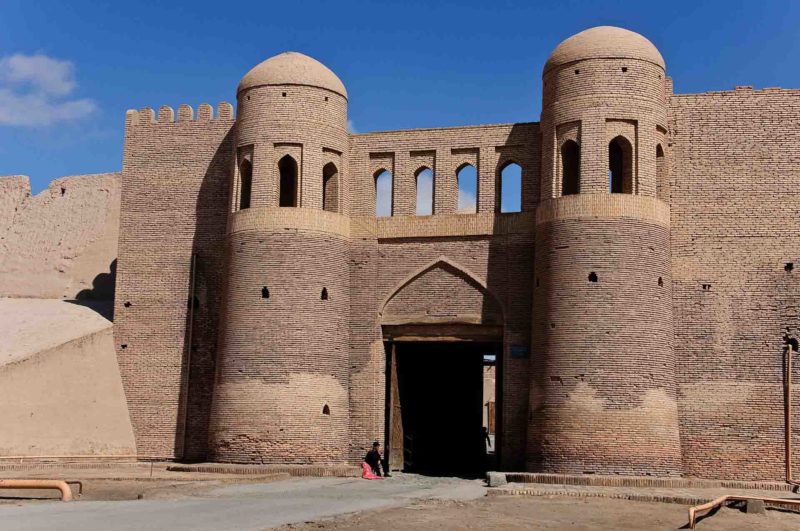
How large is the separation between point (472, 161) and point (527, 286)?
263 centimetres

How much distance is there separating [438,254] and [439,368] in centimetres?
388

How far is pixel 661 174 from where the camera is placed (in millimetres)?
20031

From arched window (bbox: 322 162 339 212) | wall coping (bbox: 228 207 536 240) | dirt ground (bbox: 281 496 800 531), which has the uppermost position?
arched window (bbox: 322 162 339 212)

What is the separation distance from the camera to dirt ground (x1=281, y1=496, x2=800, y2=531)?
12.2m

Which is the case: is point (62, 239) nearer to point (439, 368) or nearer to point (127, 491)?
point (439, 368)

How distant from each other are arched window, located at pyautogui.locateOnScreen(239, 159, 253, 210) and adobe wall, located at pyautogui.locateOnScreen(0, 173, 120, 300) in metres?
6.45

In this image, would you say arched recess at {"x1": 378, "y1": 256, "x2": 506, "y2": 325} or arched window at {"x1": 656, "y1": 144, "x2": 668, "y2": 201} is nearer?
arched window at {"x1": 656, "y1": 144, "x2": 668, "y2": 201}

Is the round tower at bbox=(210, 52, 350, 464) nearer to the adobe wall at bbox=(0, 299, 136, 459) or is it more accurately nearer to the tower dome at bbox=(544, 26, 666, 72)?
the adobe wall at bbox=(0, 299, 136, 459)

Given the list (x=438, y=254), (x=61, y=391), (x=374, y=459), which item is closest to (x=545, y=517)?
(x=374, y=459)

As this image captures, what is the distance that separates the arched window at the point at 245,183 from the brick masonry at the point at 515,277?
13cm

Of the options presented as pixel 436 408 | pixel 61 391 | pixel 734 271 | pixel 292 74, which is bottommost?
pixel 436 408

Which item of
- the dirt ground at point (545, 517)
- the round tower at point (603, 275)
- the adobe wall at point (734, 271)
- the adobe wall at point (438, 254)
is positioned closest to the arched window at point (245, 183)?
the adobe wall at point (438, 254)

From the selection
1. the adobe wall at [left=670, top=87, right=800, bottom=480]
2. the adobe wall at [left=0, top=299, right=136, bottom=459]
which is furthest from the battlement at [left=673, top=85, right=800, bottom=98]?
the adobe wall at [left=0, top=299, right=136, bottom=459]

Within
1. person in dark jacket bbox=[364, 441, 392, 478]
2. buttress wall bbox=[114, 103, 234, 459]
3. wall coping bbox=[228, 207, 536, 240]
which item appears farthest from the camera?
buttress wall bbox=[114, 103, 234, 459]
